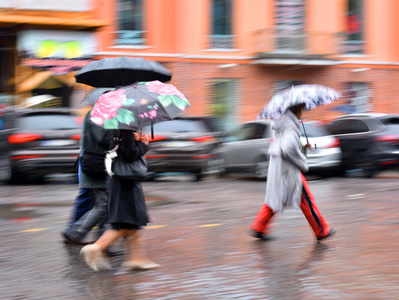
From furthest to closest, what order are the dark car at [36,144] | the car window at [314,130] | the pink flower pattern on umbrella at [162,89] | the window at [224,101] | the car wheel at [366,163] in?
the window at [224,101], the car wheel at [366,163], the car window at [314,130], the dark car at [36,144], the pink flower pattern on umbrella at [162,89]

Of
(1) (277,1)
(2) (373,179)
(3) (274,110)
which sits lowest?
(2) (373,179)

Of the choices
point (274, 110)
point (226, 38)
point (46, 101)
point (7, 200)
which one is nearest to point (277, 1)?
point (226, 38)

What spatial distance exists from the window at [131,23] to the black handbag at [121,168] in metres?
21.0

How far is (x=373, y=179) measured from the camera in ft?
53.6

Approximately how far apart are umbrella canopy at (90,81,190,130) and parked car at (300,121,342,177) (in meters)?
10.3

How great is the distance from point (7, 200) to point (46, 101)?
11946 millimetres

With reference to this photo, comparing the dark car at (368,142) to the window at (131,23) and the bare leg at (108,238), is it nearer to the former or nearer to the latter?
the bare leg at (108,238)

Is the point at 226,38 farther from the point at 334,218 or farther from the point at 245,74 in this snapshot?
the point at 334,218

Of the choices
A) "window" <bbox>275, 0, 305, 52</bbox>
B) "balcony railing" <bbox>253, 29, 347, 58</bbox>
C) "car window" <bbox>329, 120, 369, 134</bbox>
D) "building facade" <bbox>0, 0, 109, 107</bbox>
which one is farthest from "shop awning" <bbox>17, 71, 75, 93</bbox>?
"car window" <bbox>329, 120, 369, 134</bbox>

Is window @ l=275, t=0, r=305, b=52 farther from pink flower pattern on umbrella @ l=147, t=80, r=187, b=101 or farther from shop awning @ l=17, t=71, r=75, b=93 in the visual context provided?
pink flower pattern on umbrella @ l=147, t=80, r=187, b=101

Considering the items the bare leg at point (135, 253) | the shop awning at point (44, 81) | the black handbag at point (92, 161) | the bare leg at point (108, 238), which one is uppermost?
the shop awning at point (44, 81)

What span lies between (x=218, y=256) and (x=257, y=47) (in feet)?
69.4

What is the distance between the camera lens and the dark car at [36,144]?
14367 mm

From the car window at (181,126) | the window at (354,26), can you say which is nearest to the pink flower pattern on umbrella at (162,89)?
the car window at (181,126)
